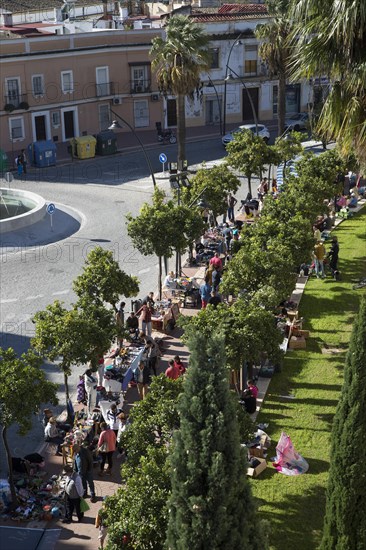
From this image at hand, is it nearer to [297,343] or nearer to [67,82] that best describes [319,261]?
[297,343]

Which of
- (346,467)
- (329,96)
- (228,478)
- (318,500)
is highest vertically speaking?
(329,96)

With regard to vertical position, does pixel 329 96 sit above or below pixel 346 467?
above

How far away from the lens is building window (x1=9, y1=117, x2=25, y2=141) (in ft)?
162

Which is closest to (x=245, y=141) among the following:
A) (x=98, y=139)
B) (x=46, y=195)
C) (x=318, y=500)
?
(x=46, y=195)

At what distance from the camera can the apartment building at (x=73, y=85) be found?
161ft

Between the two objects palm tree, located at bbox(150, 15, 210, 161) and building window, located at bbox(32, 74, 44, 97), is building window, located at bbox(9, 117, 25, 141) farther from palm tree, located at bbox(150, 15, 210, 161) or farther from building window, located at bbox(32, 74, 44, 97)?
palm tree, located at bbox(150, 15, 210, 161)

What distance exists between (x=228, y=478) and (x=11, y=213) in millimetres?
29708

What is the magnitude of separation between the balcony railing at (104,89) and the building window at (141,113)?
2.04 metres

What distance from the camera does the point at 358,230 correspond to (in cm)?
3497

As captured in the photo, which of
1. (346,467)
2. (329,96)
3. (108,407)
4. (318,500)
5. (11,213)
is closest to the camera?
(346,467)

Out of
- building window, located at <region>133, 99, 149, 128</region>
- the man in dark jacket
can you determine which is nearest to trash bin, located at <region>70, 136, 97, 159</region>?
building window, located at <region>133, 99, 149, 128</region>

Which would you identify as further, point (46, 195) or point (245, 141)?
point (46, 195)

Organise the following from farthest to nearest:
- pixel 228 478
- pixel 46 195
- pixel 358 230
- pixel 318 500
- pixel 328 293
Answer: pixel 46 195
pixel 358 230
pixel 328 293
pixel 318 500
pixel 228 478

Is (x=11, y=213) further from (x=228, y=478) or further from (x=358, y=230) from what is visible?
(x=228, y=478)
